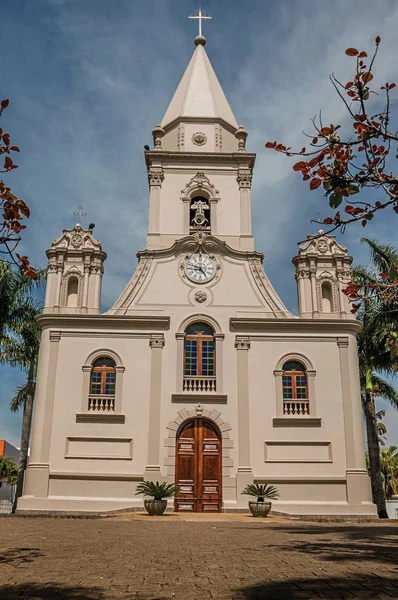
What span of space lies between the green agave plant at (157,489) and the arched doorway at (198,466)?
640mm

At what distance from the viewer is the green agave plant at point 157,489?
66.7 feet

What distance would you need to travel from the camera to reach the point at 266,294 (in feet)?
84.2

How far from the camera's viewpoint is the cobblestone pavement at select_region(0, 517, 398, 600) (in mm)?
6175

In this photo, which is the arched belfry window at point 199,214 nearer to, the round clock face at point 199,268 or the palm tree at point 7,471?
the round clock face at point 199,268

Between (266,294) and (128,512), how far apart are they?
10.4m

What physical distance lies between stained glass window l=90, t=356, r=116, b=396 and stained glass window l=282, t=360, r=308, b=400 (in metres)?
6.84

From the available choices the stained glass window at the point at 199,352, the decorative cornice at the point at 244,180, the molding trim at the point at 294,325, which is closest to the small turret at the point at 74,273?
the stained glass window at the point at 199,352

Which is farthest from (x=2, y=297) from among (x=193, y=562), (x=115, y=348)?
(x=193, y=562)

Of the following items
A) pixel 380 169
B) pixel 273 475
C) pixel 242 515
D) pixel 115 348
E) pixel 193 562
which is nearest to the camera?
pixel 380 169

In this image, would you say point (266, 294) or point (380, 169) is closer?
point (380, 169)

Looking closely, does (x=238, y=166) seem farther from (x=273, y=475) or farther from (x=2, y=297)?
(x=273, y=475)

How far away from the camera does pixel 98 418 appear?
23.1 meters

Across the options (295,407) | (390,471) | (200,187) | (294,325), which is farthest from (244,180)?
(390,471)

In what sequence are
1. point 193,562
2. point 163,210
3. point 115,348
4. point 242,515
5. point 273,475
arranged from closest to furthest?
point 193,562 < point 242,515 < point 273,475 < point 115,348 < point 163,210
